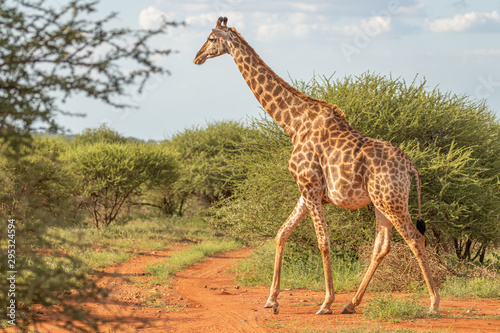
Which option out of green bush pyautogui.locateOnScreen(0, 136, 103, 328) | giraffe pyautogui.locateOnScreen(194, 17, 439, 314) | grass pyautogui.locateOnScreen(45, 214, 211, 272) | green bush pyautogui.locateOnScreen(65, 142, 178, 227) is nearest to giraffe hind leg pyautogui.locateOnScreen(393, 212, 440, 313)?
giraffe pyautogui.locateOnScreen(194, 17, 439, 314)

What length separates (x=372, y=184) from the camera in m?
6.87

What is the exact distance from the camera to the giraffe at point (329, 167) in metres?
6.86

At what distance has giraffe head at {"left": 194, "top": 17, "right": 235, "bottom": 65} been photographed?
7.77 meters

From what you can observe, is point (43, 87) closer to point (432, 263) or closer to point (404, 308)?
point (404, 308)

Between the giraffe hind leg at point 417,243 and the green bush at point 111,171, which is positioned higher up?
the green bush at point 111,171

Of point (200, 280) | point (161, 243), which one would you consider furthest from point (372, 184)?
point (161, 243)

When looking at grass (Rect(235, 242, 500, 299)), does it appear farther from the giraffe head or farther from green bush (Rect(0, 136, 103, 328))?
green bush (Rect(0, 136, 103, 328))

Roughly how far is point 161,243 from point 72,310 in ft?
40.5

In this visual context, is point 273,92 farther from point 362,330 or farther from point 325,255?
point 362,330

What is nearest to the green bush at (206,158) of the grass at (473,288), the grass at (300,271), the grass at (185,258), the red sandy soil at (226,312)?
the grass at (185,258)

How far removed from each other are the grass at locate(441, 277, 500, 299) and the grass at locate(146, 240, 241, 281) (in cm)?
547

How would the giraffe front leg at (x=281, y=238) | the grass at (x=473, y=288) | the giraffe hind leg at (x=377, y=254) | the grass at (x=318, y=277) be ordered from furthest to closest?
1. the grass at (x=318, y=277)
2. the grass at (x=473, y=288)
3. the giraffe front leg at (x=281, y=238)
4. the giraffe hind leg at (x=377, y=254)

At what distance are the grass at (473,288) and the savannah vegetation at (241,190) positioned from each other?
0.07ft

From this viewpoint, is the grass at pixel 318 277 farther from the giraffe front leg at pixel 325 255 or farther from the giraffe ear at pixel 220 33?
the giraffe ear at pixel 220 33
